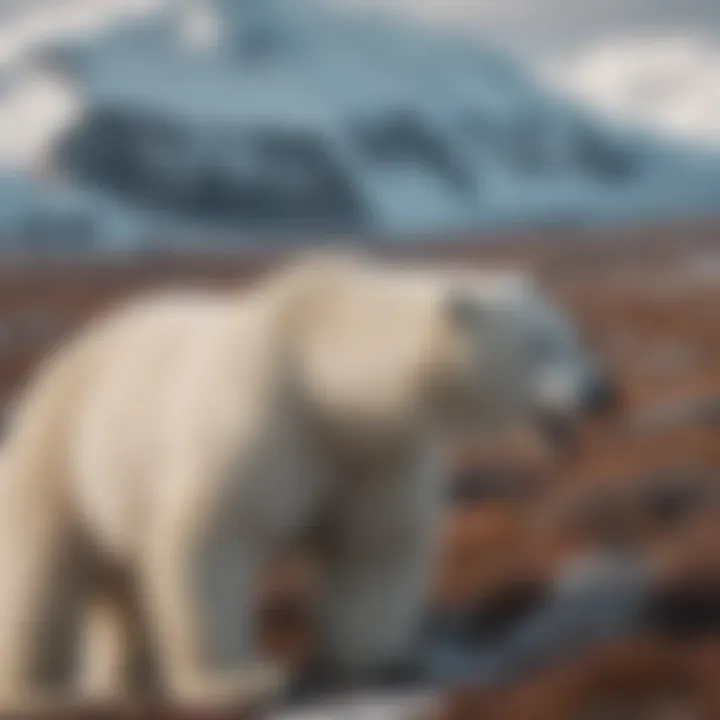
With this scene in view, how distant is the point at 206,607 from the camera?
8.95 ft

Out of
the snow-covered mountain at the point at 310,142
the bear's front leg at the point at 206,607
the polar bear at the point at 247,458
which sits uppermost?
the snow-covered mountain at the point at 310,142

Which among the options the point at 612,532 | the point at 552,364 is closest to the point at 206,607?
the point at 552,364

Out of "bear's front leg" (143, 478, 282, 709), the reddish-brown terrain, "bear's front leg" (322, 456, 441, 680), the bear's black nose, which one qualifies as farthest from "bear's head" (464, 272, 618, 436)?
"bear's front leg" (143, 478, 282, 709)

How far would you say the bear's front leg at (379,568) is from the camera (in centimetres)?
287

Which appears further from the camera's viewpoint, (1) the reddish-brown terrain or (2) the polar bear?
(1) the reddish-brown terrain

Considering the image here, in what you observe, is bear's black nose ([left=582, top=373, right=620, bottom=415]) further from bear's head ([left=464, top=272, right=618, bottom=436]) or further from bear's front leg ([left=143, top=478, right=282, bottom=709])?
bear's front leg ([left=143, top=478, right=282, bottom=709])

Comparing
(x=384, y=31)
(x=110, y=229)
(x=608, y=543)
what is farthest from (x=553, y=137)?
(x=608, y=543)

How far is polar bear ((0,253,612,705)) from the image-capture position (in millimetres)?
2590

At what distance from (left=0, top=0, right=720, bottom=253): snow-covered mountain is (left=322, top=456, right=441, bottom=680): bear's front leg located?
238 ft

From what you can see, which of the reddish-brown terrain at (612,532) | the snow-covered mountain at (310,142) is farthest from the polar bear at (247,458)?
the snow-covered mountain at (310,142)

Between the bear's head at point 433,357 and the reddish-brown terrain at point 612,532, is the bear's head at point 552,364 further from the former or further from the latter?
the reddish-brown terrain at point 612,532

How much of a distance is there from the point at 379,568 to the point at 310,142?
4316 inches

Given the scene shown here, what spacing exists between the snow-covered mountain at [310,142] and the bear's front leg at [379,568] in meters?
72.5

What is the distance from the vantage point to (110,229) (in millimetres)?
81062
